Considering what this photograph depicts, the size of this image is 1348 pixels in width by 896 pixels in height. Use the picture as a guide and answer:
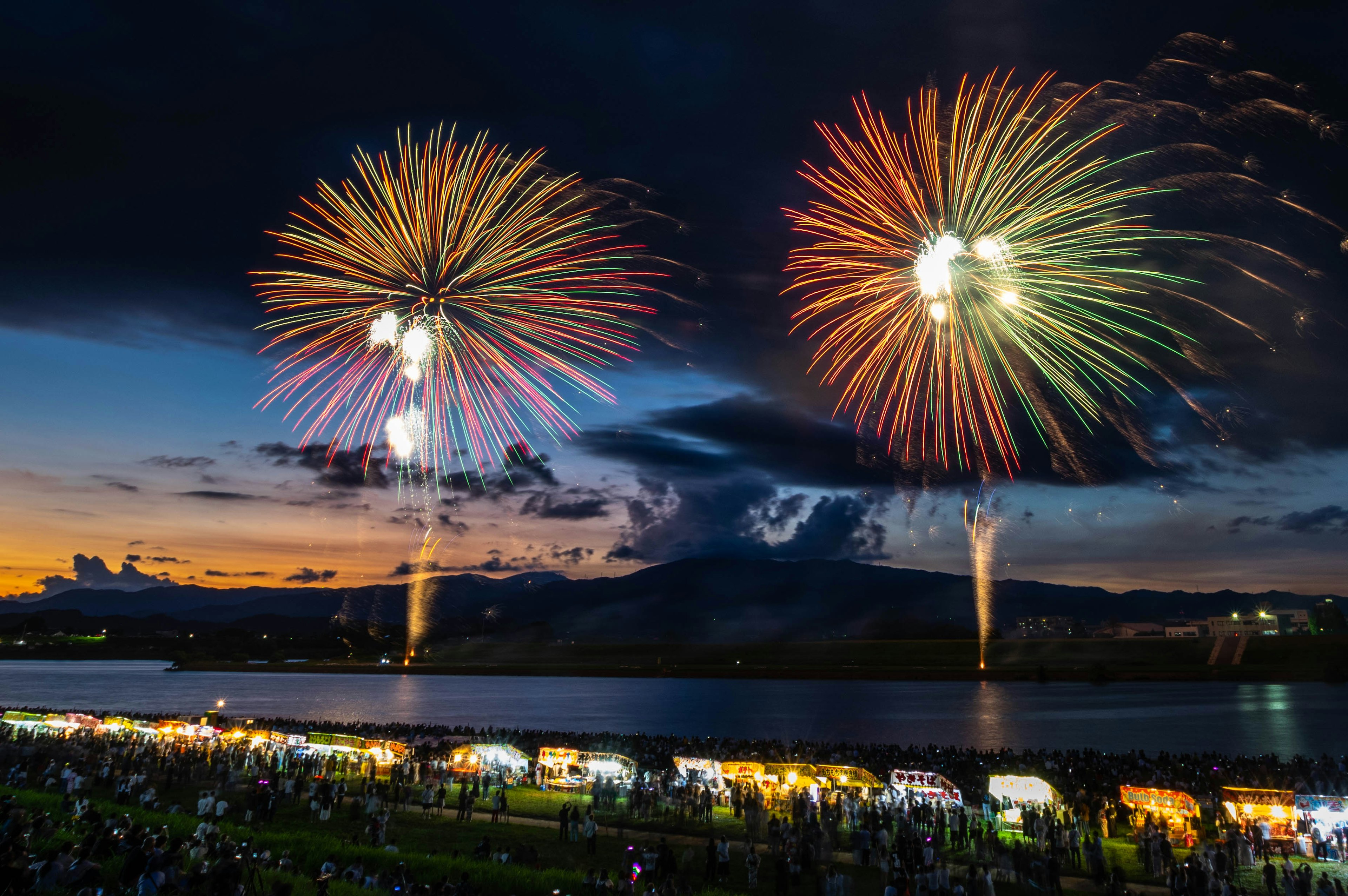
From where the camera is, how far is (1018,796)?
79.9 ft

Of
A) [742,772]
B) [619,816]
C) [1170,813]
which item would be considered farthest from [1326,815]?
[619,816]

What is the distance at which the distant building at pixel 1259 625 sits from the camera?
527ft

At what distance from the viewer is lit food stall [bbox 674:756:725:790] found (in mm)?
28125

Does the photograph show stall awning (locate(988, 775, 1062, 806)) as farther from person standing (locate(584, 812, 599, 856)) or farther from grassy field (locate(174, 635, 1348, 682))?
grassy field (locate(174, 635, 1348, 682))

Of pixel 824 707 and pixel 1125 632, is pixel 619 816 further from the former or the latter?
pixel 1125 632

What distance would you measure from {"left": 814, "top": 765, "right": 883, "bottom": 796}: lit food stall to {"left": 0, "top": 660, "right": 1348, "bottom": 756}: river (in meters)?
43.9

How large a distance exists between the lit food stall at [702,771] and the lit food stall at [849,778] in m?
3.91

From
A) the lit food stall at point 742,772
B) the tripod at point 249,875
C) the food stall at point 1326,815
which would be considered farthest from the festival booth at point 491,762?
the food stall at point 1326,815

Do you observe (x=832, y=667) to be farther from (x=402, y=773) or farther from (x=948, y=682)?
(x=402, y=773)

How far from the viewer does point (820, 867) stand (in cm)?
1919

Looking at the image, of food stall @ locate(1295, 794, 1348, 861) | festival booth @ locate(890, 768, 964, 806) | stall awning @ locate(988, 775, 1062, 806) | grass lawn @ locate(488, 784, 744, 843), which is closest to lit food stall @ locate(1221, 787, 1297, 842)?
food stall @ locate(1295, 794, 1348, 861)

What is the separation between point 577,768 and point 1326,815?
24.3m

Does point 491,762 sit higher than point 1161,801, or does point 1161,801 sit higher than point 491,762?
point 1161,801

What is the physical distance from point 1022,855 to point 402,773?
2312 cm
